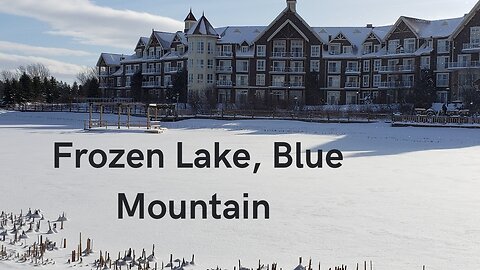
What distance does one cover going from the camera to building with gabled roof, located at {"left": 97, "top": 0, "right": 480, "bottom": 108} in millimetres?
61094

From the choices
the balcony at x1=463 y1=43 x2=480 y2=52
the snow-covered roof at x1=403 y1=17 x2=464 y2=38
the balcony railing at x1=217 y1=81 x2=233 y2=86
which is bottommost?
the balcony railing at x1=217 y1=81 x2=233 y2=86

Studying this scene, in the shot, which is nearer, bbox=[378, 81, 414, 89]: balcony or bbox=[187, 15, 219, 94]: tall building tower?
bbox=[378, 81, 414, 89]: balcony

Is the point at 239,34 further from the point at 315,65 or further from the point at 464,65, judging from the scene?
the point at 464,65

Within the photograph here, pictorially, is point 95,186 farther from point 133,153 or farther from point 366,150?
point 366,150

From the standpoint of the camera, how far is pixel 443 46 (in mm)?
59469

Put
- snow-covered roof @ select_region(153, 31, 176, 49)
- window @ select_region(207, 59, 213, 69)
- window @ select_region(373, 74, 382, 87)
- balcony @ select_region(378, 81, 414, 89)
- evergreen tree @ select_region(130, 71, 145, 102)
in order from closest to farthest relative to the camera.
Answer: balcony @ select_region(378, 81, 414, 89), window @ select_region(373, 74, 382, 87), window @ select_region(207, 59, 213, 69), snow-covered roof @ select_region(153, 31, 176, 49), evergreen tree @ select_region(130, 71, 145, 102)

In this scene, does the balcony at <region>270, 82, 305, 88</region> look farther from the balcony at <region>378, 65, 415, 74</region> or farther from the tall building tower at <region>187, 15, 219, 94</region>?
the balcony at <region>378, 65, 415, 74</region>

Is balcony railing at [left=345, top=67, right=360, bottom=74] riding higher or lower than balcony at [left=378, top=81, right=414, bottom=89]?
higher

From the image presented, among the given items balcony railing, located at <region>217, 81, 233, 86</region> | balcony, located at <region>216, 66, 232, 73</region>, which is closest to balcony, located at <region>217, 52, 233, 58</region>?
balcony, located at <region>216, 66, 232, 73</region>

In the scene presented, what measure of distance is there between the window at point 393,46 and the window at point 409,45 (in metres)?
0.80

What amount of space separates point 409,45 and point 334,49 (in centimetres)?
938

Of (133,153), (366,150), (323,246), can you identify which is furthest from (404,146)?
(323,246)

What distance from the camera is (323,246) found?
9.49 metres

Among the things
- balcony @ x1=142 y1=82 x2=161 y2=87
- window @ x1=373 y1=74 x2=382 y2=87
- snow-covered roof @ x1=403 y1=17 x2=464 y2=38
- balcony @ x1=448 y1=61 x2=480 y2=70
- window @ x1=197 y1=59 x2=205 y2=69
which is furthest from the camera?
balcony @ x1=142 y1=82 x2=161 y2=87
